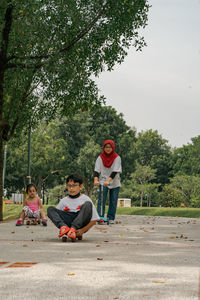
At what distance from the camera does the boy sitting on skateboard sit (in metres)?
7.70

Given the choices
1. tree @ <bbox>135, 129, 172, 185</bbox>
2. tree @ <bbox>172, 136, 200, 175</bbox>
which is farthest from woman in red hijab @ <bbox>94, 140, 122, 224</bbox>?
Answer: tree @ <bbox>135, 129, 172, 185</bbox>

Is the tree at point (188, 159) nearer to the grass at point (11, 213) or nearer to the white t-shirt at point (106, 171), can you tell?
the grass at point (11, 213)

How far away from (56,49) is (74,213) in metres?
7.48

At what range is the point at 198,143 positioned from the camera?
229ft

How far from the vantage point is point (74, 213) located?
799 cm

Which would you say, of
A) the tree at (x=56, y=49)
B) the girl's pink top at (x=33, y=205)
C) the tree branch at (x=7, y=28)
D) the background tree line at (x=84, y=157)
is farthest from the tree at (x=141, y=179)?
the girl's pink top at (x=33, y=205)

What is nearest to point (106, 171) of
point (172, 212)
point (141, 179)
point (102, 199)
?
point (102, 199)

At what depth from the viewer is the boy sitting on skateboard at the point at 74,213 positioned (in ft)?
25.3

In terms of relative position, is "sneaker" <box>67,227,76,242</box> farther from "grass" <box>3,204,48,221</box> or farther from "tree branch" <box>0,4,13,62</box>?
"grass" <box>3,204,48,221</box>

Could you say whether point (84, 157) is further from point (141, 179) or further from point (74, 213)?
point (74, 213)

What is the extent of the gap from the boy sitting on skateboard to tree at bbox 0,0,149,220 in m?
6.16

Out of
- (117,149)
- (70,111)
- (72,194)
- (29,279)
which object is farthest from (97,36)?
(117,149)

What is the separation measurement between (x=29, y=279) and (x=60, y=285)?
385 millimetres

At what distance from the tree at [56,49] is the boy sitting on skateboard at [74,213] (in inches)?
242
